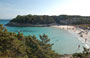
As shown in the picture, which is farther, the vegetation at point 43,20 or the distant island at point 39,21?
the vegetation at point 43,20

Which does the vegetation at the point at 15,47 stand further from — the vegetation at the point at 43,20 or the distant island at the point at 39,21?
the vegetation at the point at 43,20

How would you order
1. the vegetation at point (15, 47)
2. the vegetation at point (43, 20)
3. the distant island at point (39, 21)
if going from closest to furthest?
the vegetation at point (15, 47) → the distant island at point (39, 21) → the vegetation at point (43, 20)

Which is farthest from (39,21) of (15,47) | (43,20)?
(15,47)

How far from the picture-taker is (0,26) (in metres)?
6.82

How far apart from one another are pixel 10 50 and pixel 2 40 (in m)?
0.82

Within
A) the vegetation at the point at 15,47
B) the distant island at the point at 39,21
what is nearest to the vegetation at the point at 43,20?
the distant island at the point at 39,21

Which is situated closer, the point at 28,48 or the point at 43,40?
the point at 28,48

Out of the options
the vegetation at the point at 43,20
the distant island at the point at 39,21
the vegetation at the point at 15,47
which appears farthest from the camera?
the vegetation at the point at 43,20

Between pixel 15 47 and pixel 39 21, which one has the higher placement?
pixel 15 47

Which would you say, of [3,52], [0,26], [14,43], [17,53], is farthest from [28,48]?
[0,26]

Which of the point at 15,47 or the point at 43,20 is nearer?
the point at 15,47

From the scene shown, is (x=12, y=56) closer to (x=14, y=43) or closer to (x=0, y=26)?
(x=14, y=43)

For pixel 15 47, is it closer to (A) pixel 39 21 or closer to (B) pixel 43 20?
(A) pixel 39 21

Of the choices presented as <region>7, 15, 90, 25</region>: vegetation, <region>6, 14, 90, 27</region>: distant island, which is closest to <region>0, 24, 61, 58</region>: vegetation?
<region>6, 14, 90, 27</region>: distant island
